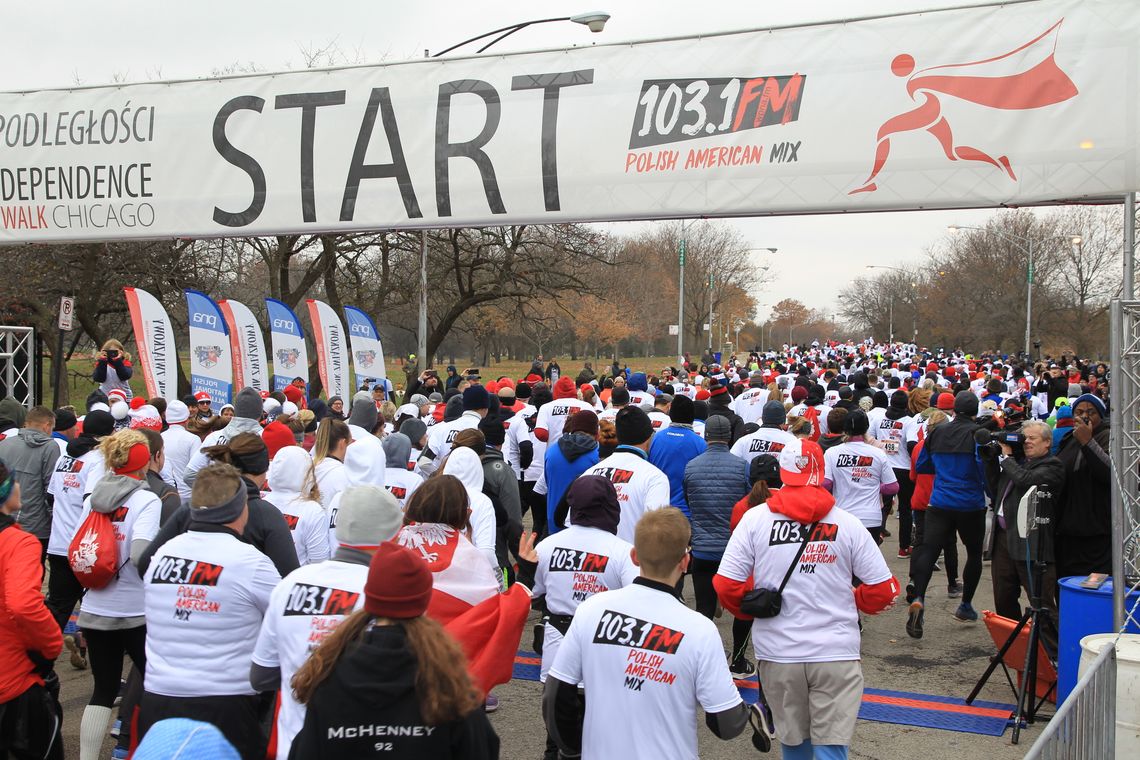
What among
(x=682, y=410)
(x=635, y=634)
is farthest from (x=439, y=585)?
(x=682, y=410)

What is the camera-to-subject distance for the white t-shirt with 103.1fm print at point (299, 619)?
342cm

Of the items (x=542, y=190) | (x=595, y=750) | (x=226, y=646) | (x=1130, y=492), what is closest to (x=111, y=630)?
(x=226, y=646)

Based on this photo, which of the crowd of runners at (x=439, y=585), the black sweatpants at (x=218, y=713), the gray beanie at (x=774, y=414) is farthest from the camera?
the gray beanie at (x=774, y=414)

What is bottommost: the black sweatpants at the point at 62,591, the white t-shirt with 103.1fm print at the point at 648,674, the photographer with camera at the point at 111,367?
Result: the black sweatpants at the point at 62,591

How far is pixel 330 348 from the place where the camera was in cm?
1641

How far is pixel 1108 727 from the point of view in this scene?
173 inches

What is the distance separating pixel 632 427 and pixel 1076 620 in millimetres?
2901

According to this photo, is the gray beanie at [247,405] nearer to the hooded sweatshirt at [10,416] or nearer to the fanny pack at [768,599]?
the hooded sweatshirt at [10,416]

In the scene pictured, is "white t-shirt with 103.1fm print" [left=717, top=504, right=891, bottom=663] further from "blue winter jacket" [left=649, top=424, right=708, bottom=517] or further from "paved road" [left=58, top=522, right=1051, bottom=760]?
"blue winter jacket" [left=649, top=424, right=708, bottom=517]

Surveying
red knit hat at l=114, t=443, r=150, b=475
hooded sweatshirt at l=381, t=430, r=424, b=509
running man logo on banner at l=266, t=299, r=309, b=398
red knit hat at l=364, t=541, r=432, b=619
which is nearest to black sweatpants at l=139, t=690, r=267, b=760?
red knit hat at l=364, t=541, r=432, b=619

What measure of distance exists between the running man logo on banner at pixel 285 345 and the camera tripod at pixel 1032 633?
455 inches

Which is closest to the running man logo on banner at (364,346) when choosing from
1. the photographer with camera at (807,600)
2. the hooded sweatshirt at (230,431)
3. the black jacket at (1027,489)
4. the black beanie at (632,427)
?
the hooded sweatshirt at (230,431)

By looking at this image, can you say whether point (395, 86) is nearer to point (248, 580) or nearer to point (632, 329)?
point (248, 580)

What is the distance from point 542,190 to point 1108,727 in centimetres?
423
